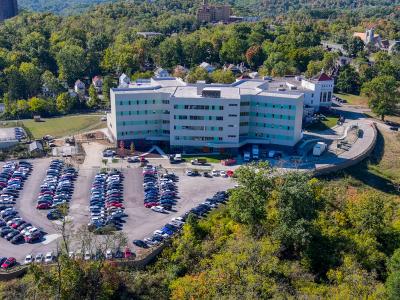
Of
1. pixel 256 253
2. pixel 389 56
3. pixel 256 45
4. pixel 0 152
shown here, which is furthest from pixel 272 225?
pixel 389 56

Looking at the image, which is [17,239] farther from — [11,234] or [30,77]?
[30,77]

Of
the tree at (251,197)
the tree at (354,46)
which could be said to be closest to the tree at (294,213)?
the tree at (251,197)

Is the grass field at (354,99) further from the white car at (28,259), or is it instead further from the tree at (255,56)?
the white car at (28,259)

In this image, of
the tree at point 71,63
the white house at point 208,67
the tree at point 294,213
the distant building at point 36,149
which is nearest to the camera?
the tree at point 294,213

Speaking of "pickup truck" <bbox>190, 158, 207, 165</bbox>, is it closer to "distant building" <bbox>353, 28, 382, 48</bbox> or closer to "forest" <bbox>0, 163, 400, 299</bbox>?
"forest" <bbox>0, 163, 400, 299</bbox>

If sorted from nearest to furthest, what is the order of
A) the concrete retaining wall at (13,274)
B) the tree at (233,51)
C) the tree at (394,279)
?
the tree at (394,279) → the concrete retaining wall at (13,274) → the tree at (233,51)

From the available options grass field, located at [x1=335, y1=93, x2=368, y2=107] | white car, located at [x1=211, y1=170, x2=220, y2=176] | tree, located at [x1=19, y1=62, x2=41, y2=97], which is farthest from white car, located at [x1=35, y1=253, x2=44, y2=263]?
grass field, located at [x1=335, y1=93, x2=368, y2=107]

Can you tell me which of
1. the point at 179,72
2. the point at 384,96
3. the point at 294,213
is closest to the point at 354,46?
the point at 384,96
